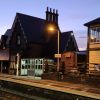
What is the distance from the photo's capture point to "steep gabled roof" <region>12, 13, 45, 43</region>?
55.1 m

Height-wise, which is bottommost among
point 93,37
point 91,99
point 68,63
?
point 91,99

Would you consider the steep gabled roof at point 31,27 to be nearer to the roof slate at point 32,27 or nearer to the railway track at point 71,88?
the roof slate at point 32,27

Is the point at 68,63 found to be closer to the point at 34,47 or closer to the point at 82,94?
the point at 34,47

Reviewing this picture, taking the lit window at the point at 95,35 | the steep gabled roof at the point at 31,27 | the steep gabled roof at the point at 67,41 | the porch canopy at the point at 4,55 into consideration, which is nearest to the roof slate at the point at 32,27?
the steep gabled roof at the point at 31,27

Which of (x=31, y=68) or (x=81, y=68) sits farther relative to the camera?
(x=31, y=68)

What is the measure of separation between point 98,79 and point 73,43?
1040 inches

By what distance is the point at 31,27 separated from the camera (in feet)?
187

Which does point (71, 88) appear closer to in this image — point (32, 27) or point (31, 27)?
point (31, 27)

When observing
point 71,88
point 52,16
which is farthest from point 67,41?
point 71,88

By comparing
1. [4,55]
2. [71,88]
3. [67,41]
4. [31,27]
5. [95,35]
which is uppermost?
[31,27]

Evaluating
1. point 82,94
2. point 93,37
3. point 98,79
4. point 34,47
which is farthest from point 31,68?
point 82,94

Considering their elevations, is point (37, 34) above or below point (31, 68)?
above

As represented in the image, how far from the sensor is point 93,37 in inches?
1641

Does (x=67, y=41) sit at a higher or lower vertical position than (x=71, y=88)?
higher
